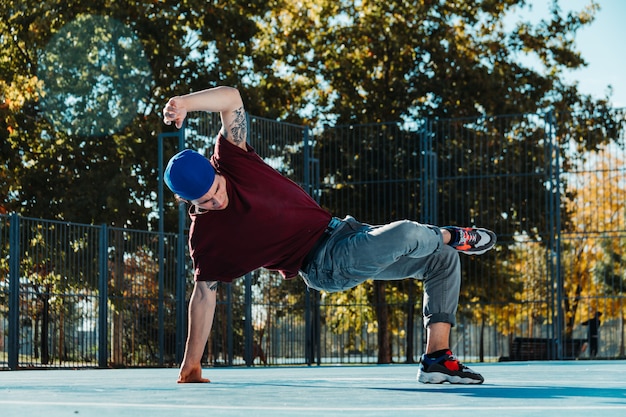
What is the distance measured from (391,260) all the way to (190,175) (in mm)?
1050

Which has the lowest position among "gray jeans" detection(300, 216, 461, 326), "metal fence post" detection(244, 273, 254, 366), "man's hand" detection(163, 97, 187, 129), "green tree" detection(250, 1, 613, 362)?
"metal fence post" detection(244, 273, 254, 366)

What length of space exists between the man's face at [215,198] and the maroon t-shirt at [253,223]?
0.07 meters

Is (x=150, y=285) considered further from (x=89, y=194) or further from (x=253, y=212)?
(x=253, y=212)

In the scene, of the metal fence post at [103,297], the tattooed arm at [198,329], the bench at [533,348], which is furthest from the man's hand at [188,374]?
the bench at [533,348]

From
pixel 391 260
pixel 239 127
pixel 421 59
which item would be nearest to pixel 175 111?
pixel 239 127

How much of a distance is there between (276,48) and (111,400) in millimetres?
20103

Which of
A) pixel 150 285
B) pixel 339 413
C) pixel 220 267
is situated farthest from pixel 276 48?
pixel 339 413

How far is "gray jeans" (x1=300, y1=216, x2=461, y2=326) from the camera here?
4.79m

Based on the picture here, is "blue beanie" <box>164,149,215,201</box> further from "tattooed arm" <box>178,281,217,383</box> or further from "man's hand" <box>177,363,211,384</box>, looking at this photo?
"man's hand" <box>177,363,211,384</box>

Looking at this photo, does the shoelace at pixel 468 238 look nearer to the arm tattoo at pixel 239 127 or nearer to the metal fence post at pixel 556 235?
the arm tattoo at pixel 239 127

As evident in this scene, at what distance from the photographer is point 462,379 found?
5086 millimetres

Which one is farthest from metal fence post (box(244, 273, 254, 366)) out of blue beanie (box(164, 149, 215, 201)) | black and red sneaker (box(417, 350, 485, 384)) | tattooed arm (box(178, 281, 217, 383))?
blue beanie (box(164, 149, 215, 201))

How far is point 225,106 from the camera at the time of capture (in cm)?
490

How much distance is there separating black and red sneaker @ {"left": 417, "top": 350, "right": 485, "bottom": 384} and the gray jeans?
20 centimetres
